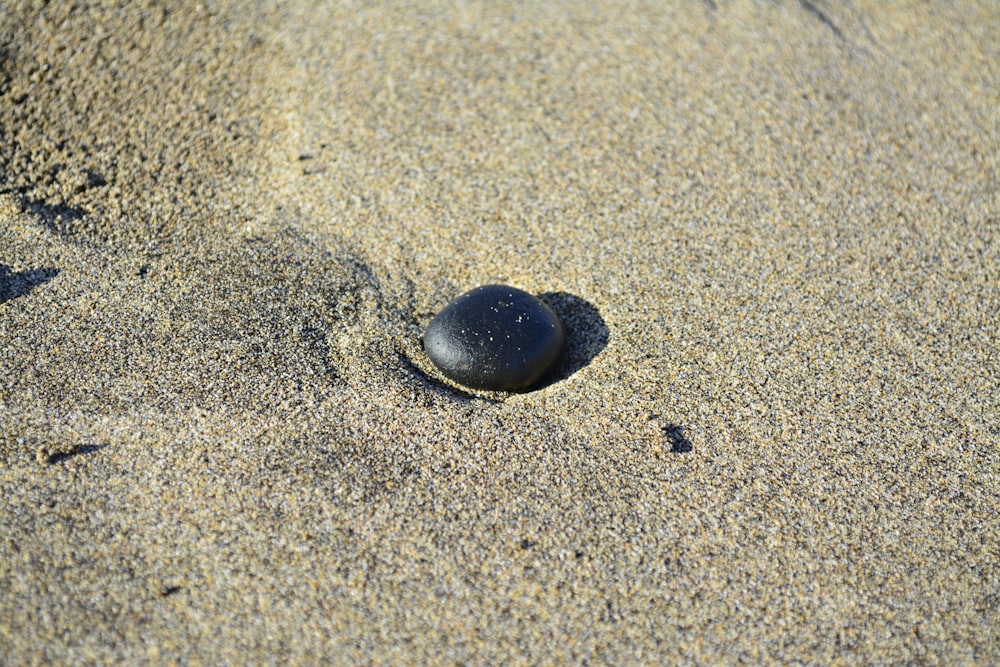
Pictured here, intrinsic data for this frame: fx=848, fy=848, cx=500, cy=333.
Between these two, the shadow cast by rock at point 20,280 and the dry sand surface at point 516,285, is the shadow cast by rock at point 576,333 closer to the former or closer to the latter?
the dry sand surface at point 516,285

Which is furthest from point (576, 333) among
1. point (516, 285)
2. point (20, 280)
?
Result: point (20, 280)

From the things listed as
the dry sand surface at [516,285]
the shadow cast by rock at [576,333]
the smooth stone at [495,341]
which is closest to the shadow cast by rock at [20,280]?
the dry sand surface at [516,285]

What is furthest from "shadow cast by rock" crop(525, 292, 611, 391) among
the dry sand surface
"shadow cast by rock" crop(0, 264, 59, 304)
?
"shadow cast by rock" crop(0, 264, 59, 304)

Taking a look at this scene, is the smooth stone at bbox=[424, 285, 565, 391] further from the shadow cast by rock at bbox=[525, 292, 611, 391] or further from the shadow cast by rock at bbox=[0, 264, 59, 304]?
the shadow cast by rock at bbox=[0, 264, 59, 304]

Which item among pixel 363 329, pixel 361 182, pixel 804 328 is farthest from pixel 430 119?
pixel 804 328

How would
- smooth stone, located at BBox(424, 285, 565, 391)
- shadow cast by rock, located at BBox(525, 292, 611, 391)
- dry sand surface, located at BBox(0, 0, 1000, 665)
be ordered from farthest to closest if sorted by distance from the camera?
shadow cast by rock, located at BBox(525, 292, 611, 391) < smooth stone, located at BBox(424, 285, 565, 391) < dry sand surface, located at BBox(0, 0, 1000, 665)

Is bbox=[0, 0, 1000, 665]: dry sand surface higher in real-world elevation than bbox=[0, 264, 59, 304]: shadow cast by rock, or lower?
higher
